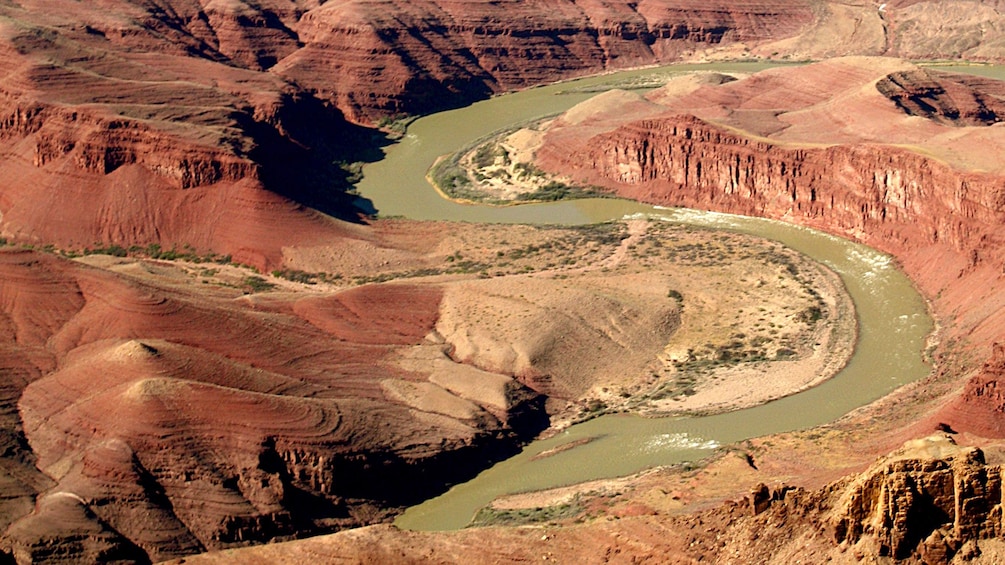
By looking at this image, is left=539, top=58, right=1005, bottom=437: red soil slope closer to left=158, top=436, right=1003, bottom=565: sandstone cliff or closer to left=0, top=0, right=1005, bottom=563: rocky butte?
left=0, top=0, right=1005, bottom=563: rocky butte

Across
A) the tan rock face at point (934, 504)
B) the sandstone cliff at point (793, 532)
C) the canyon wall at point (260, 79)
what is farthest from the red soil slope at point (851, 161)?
the tan rock face at point (934, 504)

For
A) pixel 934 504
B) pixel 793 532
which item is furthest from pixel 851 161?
pixel 934 504

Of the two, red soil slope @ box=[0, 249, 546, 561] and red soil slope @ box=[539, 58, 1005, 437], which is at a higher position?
red soil slope @ box=[539, 58, 1005, 437]

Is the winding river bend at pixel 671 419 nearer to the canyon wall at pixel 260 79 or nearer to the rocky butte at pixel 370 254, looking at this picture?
the rocky butte at pixel 370 254

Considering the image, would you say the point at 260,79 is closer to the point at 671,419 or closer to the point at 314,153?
the point at 314,153

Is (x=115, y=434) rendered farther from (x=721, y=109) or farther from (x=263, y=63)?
(x=263, y=63)

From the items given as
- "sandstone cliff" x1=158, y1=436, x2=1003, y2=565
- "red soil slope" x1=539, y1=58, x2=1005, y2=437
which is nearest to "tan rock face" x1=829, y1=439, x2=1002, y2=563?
"sandstone cliff" x1=158, y1=436, x2=1003, y2=565

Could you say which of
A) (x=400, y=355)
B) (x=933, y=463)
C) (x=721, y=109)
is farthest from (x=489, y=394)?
(x=721, y=109)
